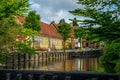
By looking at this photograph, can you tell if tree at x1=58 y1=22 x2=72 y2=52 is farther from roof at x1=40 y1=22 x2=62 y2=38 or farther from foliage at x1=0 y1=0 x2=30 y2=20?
foliage at x1=0 y1=0 x2=30 y2=20

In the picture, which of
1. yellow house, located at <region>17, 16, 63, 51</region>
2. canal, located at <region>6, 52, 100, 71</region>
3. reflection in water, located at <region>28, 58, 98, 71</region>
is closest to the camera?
canal, located at <region>6, 52, 100, 71</region>

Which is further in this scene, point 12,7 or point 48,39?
point 48,39

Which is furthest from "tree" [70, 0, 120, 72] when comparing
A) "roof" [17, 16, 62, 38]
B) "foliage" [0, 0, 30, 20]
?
"roof" [17, 16, 62, 38]

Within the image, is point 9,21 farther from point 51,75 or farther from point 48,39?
point 48,39

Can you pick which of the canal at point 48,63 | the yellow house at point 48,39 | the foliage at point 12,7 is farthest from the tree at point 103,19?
the yellow house at point 48,39

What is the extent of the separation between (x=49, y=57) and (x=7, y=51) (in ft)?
136

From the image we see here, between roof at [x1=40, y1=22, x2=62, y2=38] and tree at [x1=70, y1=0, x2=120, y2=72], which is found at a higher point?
roof at [x1=40, y1=22, x2=62, y2=38]

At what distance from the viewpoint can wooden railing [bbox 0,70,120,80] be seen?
8438mm

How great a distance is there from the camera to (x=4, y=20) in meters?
27.4

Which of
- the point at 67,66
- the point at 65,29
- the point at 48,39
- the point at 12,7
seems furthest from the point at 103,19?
the point at 65,29

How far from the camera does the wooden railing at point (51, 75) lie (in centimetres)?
844

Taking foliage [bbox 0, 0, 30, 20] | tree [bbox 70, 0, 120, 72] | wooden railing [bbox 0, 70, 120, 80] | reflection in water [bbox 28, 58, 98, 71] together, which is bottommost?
reflection in water [bbox 28, 58, 98, 71]

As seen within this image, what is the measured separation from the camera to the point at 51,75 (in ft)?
32.6

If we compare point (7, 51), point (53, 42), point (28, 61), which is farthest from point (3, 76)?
point (53, 42)
